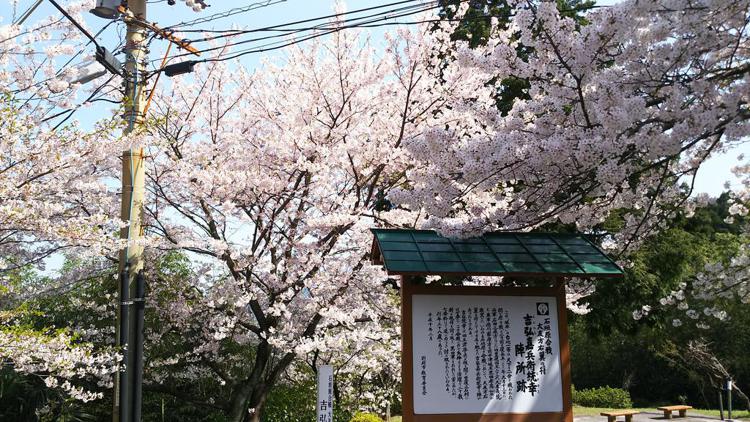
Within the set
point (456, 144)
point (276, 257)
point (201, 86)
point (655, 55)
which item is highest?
point (201, 86)

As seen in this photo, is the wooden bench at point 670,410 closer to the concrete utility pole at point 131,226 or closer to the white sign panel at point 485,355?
the white sign panel at point 485,355

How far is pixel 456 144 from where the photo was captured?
5.63 m

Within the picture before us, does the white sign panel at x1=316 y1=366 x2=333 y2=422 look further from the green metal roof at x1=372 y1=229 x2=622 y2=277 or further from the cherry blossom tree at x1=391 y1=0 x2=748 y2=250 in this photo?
the cherry blossom tree at x1=391 y1=0 x2=748 y2=250

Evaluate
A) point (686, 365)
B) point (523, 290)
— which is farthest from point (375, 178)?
point (686, 365)

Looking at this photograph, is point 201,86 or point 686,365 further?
point 686,365

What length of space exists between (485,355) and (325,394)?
3.00m

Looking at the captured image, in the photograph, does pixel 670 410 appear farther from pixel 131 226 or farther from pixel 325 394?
pixel 131 226

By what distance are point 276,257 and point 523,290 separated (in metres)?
4.26

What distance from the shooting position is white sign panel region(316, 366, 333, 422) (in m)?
7.53

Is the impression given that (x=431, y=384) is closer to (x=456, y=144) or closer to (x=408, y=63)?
(x=456, y=144)

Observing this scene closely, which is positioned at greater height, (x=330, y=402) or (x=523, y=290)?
(x=523, y=290)

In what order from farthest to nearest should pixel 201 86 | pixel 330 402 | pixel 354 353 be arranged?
1. pixel 354 353
2. pixel 201 86
3. pixel 330 402

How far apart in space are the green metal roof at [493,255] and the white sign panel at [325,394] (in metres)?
2.35

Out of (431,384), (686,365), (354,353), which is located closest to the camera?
(431,384)
